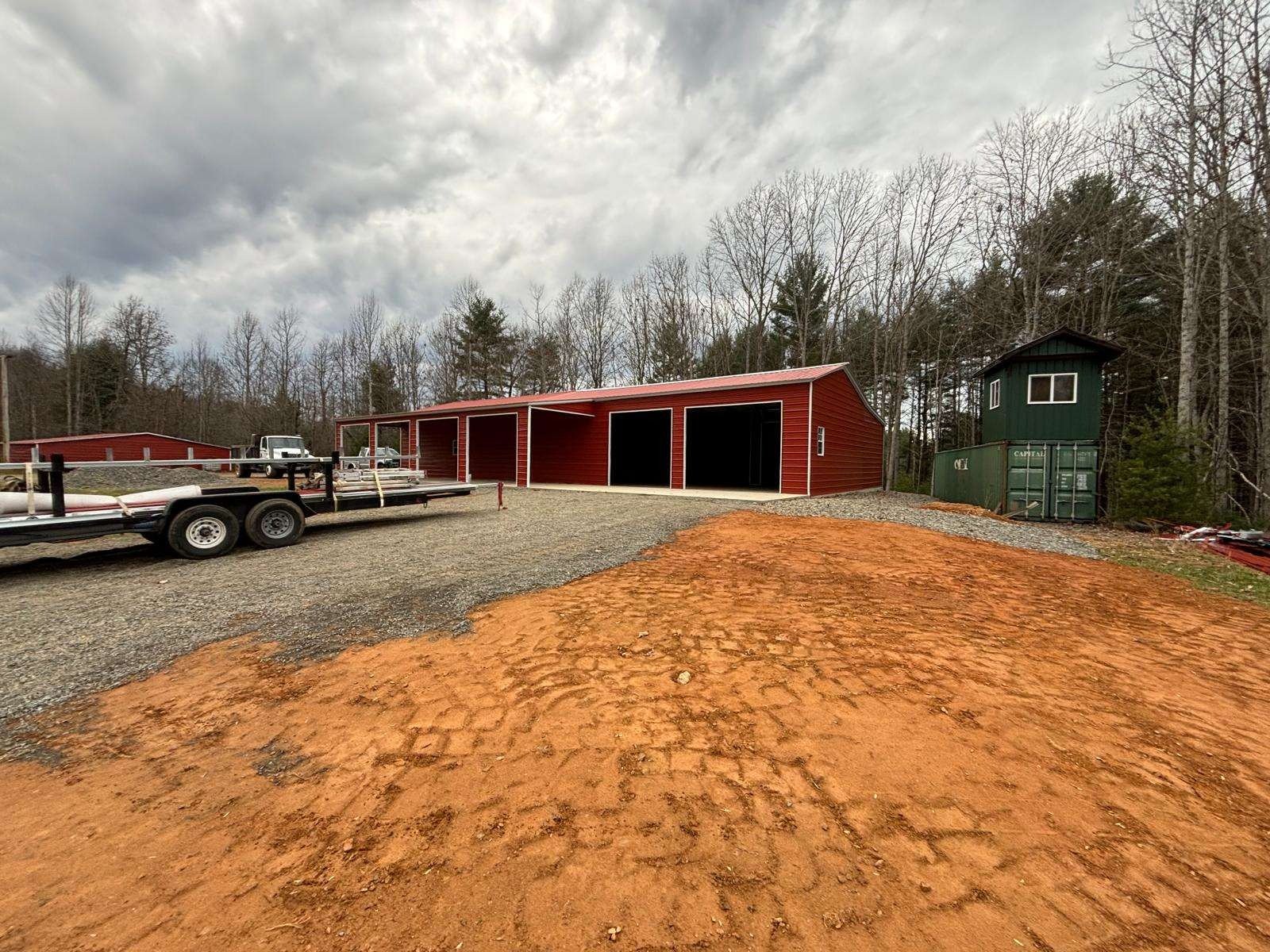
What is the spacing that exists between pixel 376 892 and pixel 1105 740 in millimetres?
3085

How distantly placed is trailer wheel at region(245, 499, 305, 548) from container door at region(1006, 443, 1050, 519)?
1438cm

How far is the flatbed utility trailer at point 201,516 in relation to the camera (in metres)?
5.14

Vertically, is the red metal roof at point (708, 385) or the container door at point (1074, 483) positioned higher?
the red metal roof at point (708, 385)

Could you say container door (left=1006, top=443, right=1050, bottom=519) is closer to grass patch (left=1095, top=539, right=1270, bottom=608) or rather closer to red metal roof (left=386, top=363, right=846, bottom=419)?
grass patch (left=1095, top=539, right=1270, bottom=608)

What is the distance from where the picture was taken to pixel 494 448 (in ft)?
66.3

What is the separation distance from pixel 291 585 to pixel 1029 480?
1415cm

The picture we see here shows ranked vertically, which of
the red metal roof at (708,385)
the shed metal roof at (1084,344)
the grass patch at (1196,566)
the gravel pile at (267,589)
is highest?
the shed metal roof at (1084,344)

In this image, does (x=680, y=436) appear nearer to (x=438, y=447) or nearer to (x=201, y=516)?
(x=201, y=516)

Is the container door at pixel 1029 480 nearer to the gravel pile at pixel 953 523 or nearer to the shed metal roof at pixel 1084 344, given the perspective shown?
the gravel pile at pixel 953 523

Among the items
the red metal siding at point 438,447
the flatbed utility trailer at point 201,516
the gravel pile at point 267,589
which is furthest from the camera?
the red metal siding at point 438,447

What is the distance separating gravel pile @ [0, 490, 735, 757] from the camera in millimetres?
3201

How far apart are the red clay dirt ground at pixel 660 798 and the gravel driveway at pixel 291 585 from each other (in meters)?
0.44

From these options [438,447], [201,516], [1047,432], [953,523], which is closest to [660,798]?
[201,516]

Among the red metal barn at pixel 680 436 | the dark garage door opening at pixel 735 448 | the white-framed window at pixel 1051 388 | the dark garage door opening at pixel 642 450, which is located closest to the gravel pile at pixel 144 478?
the red metal barn at pixel 680 436
